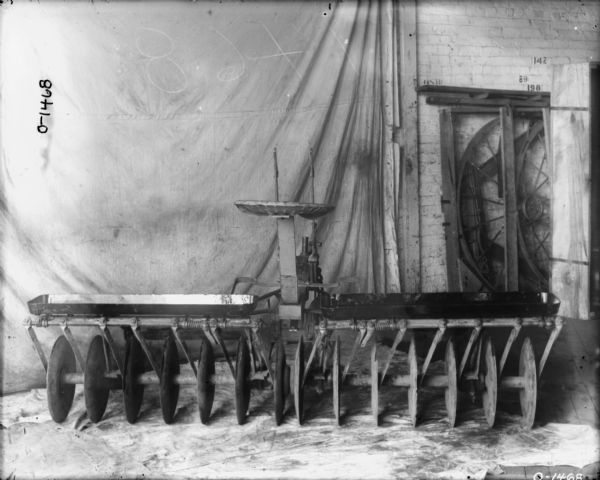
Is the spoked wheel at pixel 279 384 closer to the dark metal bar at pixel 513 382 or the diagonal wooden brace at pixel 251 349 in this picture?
the diagonal wooden brace at pixel 251 349

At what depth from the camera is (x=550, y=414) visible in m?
3.86

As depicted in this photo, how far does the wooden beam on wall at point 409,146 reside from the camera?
215 inches

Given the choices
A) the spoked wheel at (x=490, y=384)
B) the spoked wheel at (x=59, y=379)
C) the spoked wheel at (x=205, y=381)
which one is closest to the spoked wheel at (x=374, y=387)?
the spoked wheel at (x=490, y=384)

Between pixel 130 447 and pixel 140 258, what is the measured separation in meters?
1.72

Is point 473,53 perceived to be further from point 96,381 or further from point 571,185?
point 96,381

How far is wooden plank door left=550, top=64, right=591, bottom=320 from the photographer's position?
11.9 ft

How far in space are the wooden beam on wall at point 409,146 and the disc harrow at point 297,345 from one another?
1.44m

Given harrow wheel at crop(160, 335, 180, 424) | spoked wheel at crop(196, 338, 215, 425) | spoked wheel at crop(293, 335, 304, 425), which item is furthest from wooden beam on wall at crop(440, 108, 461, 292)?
harrow wheel at crop(160, 335, 180, 424)

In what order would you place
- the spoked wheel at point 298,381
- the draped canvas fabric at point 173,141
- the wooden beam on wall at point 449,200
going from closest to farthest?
the spoked wheel at point 298,381, the draped canvas fabric at point 173,141, the wooden beam on wall at point 449,200

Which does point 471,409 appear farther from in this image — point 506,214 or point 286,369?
point 506,214

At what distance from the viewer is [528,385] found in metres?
3.62

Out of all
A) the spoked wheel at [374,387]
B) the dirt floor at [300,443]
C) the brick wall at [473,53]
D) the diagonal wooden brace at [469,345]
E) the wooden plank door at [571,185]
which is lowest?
the dirt floor at [300,443]

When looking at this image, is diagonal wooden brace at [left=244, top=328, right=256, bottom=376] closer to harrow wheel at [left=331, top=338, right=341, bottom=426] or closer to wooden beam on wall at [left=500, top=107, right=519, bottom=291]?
harrow wheel at [left=331, top=338, right=341, bottom=426]

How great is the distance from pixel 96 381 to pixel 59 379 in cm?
27
